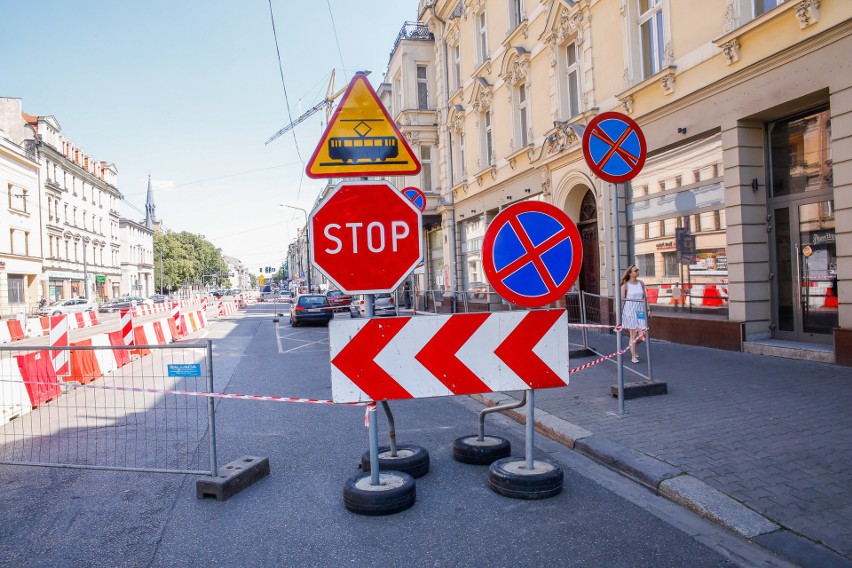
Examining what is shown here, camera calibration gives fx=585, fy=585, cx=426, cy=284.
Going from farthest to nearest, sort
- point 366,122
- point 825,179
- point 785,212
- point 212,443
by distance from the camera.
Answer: point 785,212 < point 825,179 < point 212,443 < point 366,122

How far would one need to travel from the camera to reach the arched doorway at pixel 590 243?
15.5m

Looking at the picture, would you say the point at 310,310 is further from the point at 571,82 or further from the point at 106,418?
the point at 106,418

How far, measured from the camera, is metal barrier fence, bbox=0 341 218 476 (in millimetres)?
5156

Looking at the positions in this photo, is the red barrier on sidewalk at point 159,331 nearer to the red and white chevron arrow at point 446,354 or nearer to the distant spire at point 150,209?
the red and white chevron arrow at point 446,354

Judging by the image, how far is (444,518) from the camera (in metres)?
3.89

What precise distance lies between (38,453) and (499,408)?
4.46 metres

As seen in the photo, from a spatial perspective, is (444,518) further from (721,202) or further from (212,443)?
(721,202)

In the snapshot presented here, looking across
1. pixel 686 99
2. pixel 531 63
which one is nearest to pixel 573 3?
pixel 531 63

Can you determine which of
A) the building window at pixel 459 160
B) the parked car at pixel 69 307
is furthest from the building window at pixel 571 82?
the parked car at pixel 69 307

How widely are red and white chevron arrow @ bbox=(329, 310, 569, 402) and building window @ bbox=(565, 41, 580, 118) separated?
12238mm

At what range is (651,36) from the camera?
39.5ft

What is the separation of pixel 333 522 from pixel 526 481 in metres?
1.37

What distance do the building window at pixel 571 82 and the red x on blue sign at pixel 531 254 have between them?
1178 cm

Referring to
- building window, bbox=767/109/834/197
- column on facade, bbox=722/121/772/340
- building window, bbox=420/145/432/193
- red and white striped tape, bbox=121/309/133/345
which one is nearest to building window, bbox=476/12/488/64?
building window, bbox=420/145/432/193
